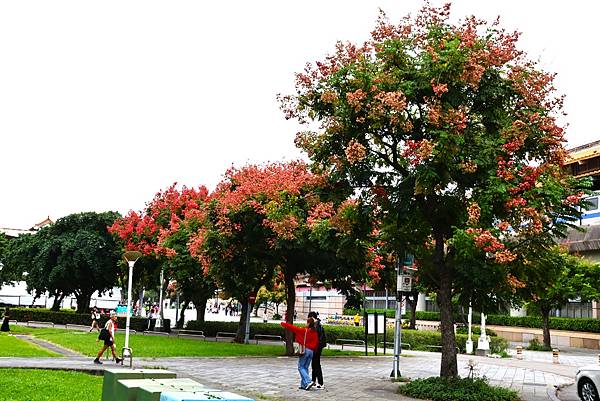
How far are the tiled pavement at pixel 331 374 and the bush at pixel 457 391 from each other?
49 cm

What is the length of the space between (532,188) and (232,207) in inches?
486

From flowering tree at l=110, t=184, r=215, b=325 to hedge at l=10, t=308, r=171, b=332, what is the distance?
332 centimetres

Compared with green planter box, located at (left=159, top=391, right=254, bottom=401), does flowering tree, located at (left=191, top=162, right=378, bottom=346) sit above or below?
above

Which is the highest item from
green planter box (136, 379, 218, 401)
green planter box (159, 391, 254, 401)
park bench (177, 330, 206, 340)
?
green planter box (159, 391, 254, 401)

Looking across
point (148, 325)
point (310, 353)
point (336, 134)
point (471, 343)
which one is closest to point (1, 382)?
point (310, 353)

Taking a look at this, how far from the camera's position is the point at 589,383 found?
14938mm

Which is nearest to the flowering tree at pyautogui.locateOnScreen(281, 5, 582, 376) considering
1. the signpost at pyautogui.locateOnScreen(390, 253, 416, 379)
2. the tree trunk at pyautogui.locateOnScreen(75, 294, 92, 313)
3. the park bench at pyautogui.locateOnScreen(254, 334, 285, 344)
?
the signpost at pyautogui.locateOnScreen(390, 253, 416, 379)

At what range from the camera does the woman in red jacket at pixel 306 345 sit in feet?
52.1

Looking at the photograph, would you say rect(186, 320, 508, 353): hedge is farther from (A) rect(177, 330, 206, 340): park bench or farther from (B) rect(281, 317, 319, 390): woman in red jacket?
(B) rect(281, 317, 319, 390): woman in red jacket

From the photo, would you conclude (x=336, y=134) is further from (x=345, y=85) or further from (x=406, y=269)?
(x=406, y=269)

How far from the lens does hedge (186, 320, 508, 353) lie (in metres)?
34.6

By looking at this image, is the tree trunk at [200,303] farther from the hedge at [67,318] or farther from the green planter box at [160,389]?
the green planter box at [160,389]

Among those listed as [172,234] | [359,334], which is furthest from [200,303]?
[359,334]

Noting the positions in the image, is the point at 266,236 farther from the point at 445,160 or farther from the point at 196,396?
the point at 196,396
